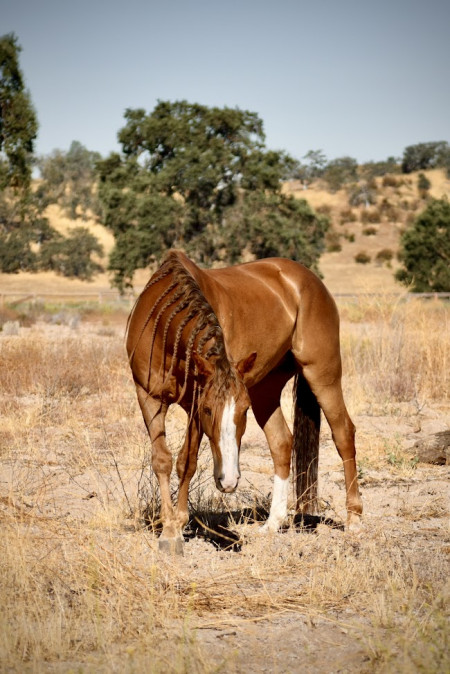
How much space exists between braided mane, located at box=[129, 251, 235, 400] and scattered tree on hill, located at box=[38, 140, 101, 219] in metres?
57.8

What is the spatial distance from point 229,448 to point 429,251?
1336 inches

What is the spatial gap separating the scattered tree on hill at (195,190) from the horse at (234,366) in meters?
28.5

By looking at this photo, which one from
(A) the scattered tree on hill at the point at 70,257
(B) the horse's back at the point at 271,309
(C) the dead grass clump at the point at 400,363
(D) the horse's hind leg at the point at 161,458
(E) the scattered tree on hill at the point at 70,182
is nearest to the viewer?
(D) the horse's hind leg at the point at 161,458

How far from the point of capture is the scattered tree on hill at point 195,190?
112 ft

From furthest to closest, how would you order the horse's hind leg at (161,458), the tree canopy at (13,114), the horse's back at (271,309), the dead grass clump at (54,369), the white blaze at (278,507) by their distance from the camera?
the tree canopy at (13,114), the dead grass clump at (54,369), the white blaze at (278,507), the horse's back at (271,309), the horse's hind leg at (161,458)

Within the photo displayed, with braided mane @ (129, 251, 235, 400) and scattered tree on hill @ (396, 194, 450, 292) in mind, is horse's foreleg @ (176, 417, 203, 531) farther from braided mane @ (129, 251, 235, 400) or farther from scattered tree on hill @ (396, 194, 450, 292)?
scattered tree on hill @ (396, 194, 450, 292)

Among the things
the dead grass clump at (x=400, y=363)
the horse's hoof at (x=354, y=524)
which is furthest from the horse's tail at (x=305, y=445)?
the dead grass clump at (x=400, y=363)

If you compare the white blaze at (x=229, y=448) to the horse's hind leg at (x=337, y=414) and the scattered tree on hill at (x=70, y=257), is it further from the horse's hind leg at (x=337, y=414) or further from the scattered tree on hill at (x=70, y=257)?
the scattered tree on hill at (x=70, y=257)

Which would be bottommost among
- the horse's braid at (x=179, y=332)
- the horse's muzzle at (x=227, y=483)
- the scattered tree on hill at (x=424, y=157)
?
the horse's muzzle at (x=227, y=483)

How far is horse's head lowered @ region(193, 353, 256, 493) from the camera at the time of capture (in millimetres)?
3811

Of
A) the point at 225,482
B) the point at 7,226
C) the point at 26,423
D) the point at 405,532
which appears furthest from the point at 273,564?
the point at 7,226

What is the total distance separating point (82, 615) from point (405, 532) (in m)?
2.57

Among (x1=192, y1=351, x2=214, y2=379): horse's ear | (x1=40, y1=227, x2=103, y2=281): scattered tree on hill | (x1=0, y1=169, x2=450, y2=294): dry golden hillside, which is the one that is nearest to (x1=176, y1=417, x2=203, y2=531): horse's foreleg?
(x1=192, y1=351, x2=214, y2=379): horse's ear

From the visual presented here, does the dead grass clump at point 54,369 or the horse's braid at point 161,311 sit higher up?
the horse's braid at point 161,311
